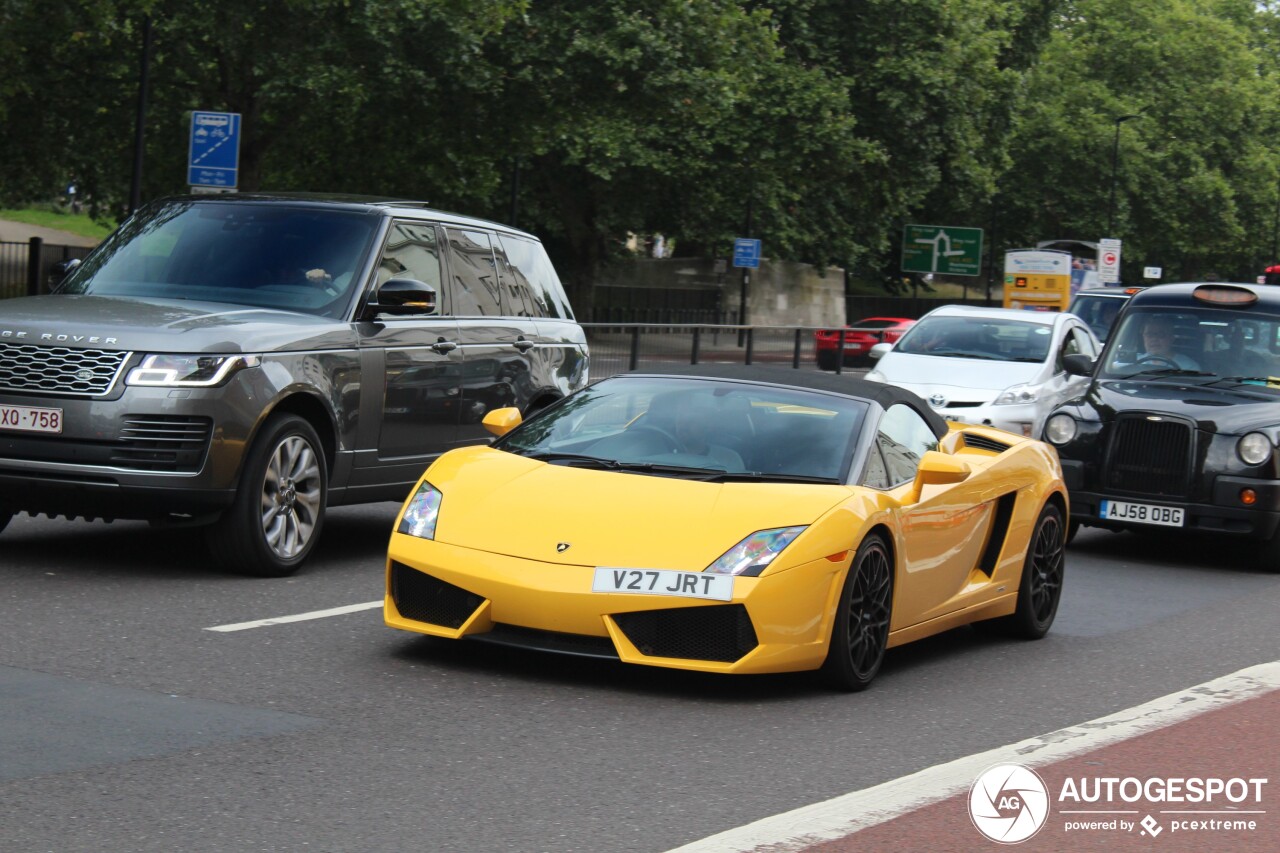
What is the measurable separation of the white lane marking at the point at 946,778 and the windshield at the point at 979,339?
11068mm

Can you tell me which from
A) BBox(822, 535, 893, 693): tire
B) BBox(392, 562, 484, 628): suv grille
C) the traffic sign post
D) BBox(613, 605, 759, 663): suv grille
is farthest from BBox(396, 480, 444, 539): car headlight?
the traffic sign post

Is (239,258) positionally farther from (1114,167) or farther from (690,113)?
(1114,167)

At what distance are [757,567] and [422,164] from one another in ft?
98.6

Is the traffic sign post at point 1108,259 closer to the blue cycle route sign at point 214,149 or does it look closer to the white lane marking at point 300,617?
the blue cycle route sign at point 214,149

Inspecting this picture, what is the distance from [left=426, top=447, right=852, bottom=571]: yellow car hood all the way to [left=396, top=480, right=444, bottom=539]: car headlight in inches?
1.4

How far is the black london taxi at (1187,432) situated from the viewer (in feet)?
41.7

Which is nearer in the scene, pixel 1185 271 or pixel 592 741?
pixel 592 741

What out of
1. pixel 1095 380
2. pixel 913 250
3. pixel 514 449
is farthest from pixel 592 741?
pixel 913 250

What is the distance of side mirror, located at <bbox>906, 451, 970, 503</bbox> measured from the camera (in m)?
7.61

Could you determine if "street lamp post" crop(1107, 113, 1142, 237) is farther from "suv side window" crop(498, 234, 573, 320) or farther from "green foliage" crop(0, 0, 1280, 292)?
"suv side window" crop(498, 234, 573, 320)

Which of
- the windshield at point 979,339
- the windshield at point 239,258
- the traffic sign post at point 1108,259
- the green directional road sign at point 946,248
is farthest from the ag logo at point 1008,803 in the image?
the green directional road sign at point 946,248

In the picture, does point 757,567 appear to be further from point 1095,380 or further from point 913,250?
point 913,250

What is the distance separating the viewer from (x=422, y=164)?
35938 mm

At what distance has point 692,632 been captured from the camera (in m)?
6.79
